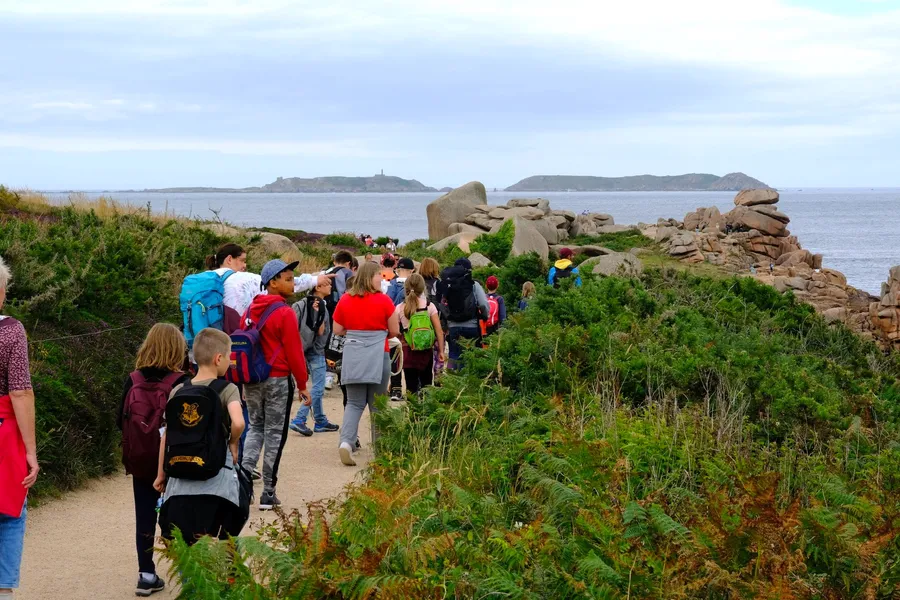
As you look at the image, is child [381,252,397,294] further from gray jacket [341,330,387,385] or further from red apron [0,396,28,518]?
red apron [0,396,28,518]

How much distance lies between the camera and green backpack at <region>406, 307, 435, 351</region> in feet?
33.9

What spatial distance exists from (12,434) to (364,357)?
14.3 ft

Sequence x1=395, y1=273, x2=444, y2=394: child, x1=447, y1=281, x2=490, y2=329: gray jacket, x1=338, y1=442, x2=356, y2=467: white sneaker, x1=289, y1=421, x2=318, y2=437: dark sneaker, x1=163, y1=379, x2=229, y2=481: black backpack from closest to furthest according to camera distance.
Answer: x1=163, y1=379, x2=229, y2=481: black backpack → x1=338, y1=442, x2=356, y2=467: white sneaker → x1=395, y1=273, x2=444, y2=394: child → x1=289, y1=421, x2=318, y2=437: dark sneaker → x1=447, y1=281, x2=490, y2=329: gray jacket

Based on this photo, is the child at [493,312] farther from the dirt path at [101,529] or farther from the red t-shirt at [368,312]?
the red t-shirt at [368,312]

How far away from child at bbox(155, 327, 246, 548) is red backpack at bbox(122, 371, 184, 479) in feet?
0.88

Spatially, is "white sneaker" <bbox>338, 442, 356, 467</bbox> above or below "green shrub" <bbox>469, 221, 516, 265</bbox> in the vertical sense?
below

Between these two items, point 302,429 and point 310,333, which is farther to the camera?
point 302,429

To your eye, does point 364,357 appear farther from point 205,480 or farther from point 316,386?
point 205,480

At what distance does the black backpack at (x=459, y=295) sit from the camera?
11.5m

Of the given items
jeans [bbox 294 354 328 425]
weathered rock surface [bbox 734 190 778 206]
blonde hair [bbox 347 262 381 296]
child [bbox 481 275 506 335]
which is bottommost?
jeans [bbox 294 354 328 425]

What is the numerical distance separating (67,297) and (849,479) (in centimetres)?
835

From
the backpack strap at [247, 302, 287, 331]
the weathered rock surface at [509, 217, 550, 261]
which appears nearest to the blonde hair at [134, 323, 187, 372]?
the backpack strap at [247, 302, 287, 331]

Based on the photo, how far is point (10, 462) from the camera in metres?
5.00

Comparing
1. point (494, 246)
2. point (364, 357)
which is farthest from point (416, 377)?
point (494, 246)
